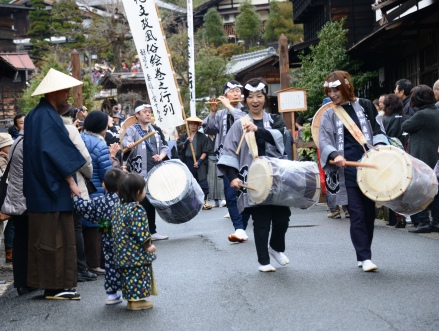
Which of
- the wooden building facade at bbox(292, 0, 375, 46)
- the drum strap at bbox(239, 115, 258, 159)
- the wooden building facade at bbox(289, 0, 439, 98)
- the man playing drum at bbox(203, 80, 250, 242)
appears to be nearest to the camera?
the drum strap at bbox(239, 115, 258, 159)

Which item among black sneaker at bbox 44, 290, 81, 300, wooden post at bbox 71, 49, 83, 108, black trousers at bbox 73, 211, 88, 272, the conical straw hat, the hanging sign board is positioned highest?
wooden post at bbox 71, 49, 83, 108

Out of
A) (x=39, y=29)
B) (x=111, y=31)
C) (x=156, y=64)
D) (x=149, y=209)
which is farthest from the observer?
(x=39, y=29)

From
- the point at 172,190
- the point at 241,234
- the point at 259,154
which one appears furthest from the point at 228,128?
the point at 259,154

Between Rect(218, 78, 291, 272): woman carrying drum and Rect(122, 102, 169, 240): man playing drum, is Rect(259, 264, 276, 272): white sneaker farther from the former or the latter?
Rect(122, 102, 169, 240): man playing drum

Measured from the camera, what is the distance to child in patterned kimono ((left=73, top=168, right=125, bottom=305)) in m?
7.28

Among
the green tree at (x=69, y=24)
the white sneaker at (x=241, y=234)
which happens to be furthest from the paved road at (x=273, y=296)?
the green tree at (x=69, y=24)

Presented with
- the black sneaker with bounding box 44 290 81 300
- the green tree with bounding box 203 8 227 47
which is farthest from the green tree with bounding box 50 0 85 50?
the black sneaker with bounding box 44 290 81 300

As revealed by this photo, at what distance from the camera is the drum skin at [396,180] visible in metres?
7.76

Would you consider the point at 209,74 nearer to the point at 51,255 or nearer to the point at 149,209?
the point at 149,209

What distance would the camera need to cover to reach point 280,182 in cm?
819

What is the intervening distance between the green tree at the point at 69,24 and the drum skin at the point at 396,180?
42590mm

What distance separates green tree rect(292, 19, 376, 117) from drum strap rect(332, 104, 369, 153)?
651 inches

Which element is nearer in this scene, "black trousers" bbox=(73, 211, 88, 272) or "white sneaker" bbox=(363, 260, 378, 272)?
"white sneaker" bbox=(363, 260, 378, 272)

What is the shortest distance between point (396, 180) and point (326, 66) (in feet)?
58.3
